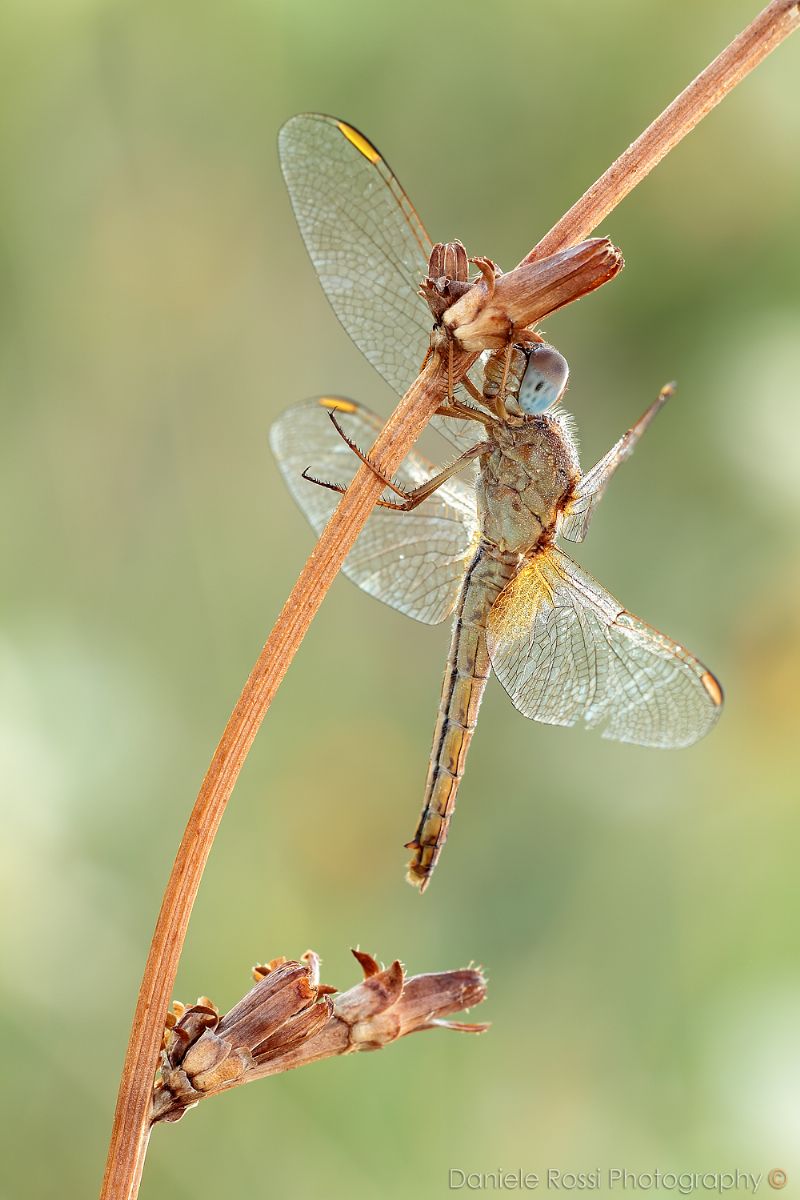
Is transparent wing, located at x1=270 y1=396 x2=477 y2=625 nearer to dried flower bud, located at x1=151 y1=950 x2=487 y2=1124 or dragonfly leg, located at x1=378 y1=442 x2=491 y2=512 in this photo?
dragonfly leg, located at x1=378 y1=442 x2=491 y2=512

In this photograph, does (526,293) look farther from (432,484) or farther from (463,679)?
(463,679)

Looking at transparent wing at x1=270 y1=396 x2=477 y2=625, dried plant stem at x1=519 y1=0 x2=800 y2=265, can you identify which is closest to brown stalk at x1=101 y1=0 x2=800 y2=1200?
dried plant stem at x1=519 y1=0 x2=800 y2=265

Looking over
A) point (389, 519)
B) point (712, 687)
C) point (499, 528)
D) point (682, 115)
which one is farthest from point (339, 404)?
point (682, 115)

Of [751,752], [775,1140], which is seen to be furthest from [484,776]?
[775,1140]

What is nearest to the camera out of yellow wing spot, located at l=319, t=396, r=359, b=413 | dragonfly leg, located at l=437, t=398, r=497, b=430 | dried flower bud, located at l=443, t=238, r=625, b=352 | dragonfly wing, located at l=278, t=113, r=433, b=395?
dried flower bud, located at l=443, t=238, r=625, b=352

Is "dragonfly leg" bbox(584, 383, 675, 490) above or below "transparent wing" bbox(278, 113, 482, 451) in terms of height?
below

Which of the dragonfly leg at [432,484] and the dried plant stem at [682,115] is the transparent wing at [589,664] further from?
the dried plant stem at [682,115]
